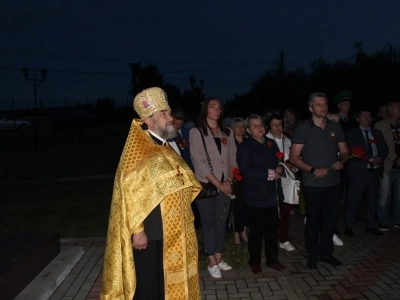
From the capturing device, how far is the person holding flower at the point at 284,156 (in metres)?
6.85

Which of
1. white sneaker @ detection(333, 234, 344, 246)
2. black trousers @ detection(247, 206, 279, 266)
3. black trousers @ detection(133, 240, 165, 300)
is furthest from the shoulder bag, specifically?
white sneaker @ detection(333, 234, 344, 246)

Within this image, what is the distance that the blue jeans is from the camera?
26.7ft

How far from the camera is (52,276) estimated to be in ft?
18.9

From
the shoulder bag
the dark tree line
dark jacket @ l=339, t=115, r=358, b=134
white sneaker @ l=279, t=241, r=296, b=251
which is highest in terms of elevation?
the dark tree line

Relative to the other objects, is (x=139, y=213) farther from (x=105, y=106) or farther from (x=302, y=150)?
(x=105, y=106)

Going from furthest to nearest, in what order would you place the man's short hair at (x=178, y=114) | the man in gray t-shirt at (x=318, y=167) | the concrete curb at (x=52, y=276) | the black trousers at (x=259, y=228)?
1. the man's short hair at (x=178, y=114)
2. the man in gray t-shirt at (x=318, y=167)
3. the black trousers at (x=259, y=228)
4. the concrete curb at (x=52, y=276)

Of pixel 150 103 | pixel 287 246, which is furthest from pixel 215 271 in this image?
pixel 150 103

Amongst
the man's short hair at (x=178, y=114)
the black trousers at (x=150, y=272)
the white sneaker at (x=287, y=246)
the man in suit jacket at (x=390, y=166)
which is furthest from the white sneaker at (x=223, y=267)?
the man in suit jacket at (x=390, y=166)

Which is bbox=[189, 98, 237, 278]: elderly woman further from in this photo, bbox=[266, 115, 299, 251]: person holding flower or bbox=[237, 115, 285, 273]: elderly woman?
bbox=[266, 115, 299, 251]: person holding flower

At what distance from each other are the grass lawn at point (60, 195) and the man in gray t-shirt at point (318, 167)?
39.1 inches

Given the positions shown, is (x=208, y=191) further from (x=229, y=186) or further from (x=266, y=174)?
(x=266, y=174)

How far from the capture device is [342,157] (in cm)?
646

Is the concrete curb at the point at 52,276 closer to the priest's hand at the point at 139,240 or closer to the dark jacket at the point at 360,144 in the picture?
the priest's hand at the point at 139,240

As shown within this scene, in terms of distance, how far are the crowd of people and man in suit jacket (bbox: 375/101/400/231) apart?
0.06ft
